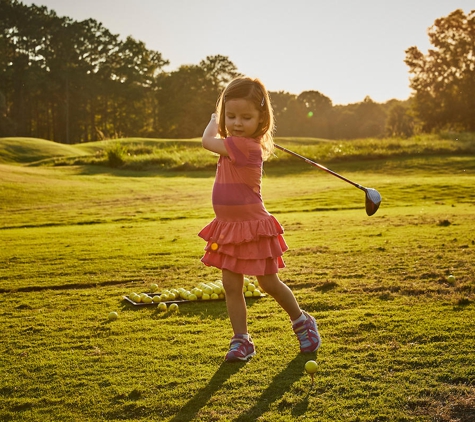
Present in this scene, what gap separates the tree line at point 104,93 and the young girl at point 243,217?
181ft

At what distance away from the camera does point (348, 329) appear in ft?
16.5

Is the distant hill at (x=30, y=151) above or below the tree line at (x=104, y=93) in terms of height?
below

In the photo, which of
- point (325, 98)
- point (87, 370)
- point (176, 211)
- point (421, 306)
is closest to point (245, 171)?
point (87, 370)

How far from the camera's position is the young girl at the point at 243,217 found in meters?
4.61

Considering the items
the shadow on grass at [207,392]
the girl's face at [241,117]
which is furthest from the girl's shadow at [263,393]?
the girl's face at [241,117]

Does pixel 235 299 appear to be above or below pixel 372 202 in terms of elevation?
below

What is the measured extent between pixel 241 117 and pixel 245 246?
1023 millimetres

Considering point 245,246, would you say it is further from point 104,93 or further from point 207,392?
point 104,93

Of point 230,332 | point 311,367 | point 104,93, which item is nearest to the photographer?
point 311,367

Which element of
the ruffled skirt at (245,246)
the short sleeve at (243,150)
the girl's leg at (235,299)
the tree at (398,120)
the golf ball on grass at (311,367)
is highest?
the tree at (398,120)

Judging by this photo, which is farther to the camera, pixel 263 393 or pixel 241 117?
pixel 241 117

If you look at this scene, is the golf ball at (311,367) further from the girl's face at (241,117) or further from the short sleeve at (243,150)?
the girl's face at (241,117)

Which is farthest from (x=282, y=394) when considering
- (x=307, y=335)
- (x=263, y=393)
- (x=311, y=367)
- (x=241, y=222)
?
(x=241, y=222)

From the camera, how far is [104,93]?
75.9 meters
